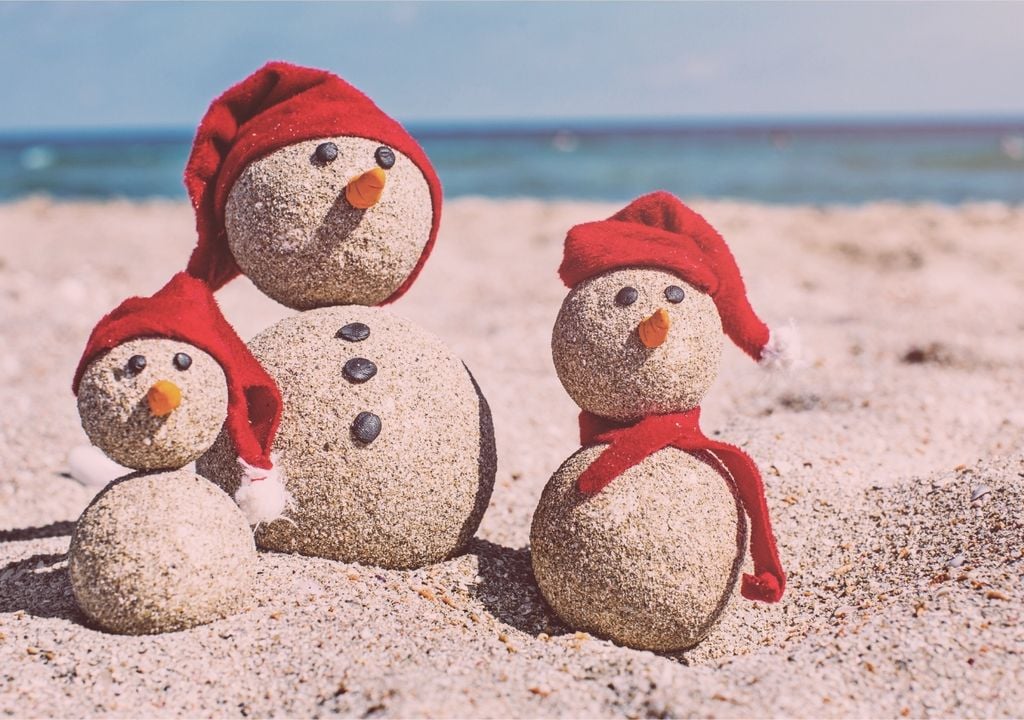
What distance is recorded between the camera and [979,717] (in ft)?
8.78

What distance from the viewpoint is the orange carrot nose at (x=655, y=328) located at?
313 cm

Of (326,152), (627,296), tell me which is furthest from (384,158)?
(627,296)

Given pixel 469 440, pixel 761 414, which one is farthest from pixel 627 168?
pixel 469 440

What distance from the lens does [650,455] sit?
3.25 metres

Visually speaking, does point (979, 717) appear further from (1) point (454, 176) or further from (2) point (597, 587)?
(1) point (454, 176)

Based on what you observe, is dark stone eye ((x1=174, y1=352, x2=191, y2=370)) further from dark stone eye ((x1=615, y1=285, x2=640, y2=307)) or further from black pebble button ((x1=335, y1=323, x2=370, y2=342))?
dark stone eye ((x1=615, y1=285, x2=640, y2=307))

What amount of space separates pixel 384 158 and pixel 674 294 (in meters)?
1.18

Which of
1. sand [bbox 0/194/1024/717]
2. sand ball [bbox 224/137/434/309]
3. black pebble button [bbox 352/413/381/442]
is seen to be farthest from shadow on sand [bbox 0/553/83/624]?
sand ball [bbox 224/137/434/309]

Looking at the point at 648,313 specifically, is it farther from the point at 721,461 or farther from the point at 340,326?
the point at 340,326

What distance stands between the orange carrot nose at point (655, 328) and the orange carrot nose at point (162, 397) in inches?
58.3

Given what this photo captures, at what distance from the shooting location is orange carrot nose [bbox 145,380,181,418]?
2.95m

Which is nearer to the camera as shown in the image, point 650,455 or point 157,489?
point 157,489

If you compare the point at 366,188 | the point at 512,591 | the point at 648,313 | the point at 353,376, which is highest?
the point at 366,188

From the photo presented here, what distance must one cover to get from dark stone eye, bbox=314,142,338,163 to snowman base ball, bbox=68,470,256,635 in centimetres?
124
